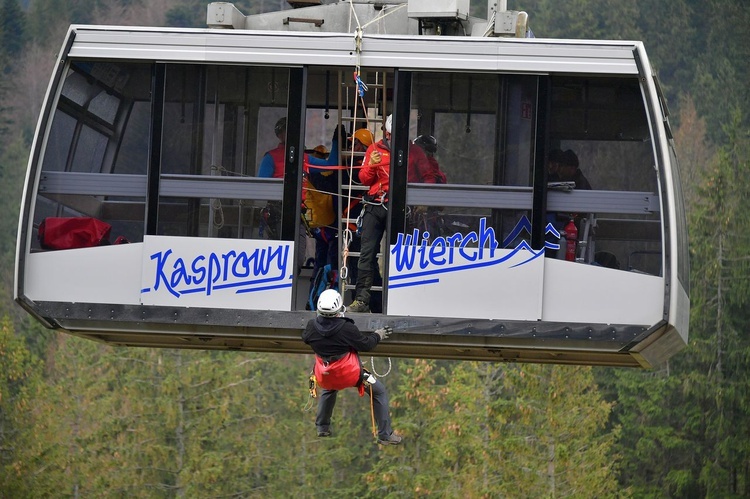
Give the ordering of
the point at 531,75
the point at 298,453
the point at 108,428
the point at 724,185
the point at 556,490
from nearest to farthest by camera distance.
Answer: the point at 531,75 < the point at 556,490 < the point at 108,428 < the point at 298,453 < the point at 724,185

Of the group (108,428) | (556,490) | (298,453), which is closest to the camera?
(556,490)

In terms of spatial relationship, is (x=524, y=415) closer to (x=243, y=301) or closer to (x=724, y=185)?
(x=724, y=185)

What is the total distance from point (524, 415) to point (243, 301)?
2941 centimetres

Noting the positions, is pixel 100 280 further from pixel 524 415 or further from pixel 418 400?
pixel 418 400

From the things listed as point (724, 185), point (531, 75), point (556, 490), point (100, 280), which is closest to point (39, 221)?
point (100, 280)

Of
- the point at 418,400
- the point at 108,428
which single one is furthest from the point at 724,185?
the point at 108,428

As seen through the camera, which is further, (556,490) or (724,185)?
(724,185)

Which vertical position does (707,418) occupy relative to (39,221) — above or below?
below

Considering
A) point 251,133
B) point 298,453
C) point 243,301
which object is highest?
point 251,133

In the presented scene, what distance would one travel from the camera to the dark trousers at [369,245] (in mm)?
11758

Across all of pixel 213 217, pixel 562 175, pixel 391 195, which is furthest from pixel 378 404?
pixel 562 175

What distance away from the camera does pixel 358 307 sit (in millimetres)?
11766

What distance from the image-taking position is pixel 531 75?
11.5 m

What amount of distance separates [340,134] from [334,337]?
170 cm
